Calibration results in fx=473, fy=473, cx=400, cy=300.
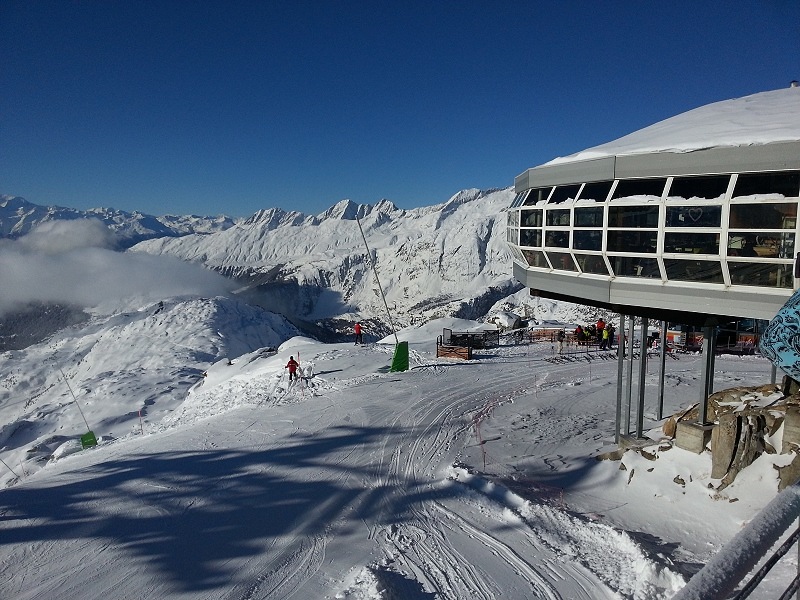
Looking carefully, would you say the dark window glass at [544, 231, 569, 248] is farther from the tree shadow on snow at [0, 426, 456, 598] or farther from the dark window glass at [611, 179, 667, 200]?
the tree shadow on snow at [0, 426, 456, 598]

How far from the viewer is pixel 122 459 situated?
12.5 metres

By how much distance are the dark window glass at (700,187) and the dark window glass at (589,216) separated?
1.21 m

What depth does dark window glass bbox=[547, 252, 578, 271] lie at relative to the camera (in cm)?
950

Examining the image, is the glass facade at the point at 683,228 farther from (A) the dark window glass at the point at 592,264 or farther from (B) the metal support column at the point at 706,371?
(B) the metal support column at the point at 706,371

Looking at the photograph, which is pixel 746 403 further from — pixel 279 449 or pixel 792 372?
pixel 279 449

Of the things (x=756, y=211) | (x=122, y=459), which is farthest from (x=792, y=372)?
(x=122, y=459)

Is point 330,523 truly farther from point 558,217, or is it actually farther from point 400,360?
point 400,360

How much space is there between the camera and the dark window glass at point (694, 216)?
7113 mm

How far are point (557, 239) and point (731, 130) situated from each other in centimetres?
329

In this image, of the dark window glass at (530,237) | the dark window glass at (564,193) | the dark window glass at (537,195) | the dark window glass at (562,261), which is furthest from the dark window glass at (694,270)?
the dark window glass at (537,195)

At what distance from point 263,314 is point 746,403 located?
103843 mm

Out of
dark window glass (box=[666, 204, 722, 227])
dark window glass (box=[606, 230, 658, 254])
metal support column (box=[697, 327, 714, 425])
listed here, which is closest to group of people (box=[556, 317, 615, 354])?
metal support column (box=[697, 327, 714, 425])

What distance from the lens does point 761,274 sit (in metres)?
7.01

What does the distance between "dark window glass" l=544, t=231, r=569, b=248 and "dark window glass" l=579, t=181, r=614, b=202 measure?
2.61ft
